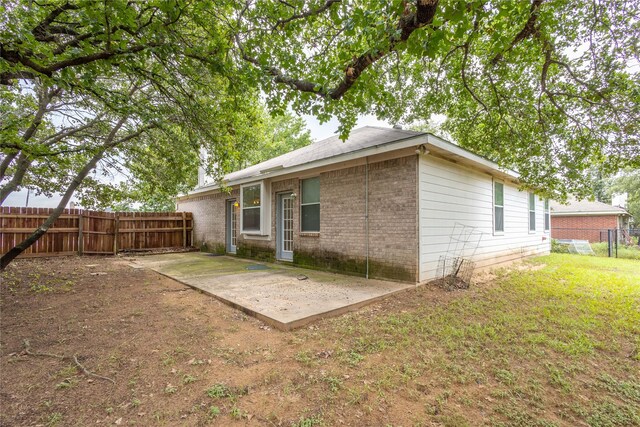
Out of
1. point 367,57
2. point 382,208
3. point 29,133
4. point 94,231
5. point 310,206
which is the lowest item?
point 94,231

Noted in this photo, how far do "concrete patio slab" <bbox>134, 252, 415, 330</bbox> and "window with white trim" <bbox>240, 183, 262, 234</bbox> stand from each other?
1958mm

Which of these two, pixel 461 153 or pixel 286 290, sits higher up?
pixel 461 153

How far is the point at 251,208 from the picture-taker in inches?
369

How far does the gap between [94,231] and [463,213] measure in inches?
530

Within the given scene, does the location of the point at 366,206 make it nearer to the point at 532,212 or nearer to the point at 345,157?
the point at 345,157

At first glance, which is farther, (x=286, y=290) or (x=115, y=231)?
(x=115, y=231)

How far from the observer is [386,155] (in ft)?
19.9

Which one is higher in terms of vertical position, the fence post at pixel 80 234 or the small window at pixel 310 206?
the small window at pixel 310 206

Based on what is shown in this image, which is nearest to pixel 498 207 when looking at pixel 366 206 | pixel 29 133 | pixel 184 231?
pixel 366 206

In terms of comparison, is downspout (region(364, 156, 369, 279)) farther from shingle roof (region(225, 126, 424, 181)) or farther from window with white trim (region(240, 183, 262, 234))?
window with white trim (region(240, 183, 262, 234))

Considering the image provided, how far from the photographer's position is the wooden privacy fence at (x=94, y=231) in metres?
9.27

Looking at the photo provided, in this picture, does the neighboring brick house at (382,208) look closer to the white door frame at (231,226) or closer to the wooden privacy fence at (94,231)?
the white door frame at (231,226)

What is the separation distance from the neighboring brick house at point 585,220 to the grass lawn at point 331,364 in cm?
1935

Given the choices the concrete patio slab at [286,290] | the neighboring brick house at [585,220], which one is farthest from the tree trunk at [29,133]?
the neighboring brick house at [585,220]
